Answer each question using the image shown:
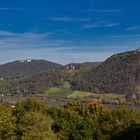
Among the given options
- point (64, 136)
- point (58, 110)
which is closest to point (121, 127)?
point (64, 136)

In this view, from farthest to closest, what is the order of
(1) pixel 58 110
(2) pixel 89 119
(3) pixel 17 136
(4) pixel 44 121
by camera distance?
(1) pixel 58 110 < (2) pixel 89 119 < (3) pixel 17 136 < (4) pixel 44 121

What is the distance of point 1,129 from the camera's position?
65750 millimetres

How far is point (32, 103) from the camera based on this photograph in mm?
80250

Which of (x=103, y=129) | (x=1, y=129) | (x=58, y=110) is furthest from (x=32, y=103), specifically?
(x=103, y=129)

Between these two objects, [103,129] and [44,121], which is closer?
[44,121]

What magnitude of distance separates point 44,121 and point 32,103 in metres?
24.4

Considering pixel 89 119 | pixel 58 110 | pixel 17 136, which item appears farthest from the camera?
pixel 58 110

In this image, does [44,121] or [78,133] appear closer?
[44,121]

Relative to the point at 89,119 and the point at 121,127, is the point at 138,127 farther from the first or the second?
the point at 89,119

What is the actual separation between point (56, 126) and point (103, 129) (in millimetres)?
7429

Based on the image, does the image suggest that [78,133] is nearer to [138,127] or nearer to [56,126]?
[56,126]

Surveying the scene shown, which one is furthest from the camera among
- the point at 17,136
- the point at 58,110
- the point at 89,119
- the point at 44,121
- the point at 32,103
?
the point at 32,103

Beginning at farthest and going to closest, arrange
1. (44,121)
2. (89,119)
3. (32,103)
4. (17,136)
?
(32,103) → (89,119) → (17,136) → (44,121)

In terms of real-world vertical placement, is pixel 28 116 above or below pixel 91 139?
above
